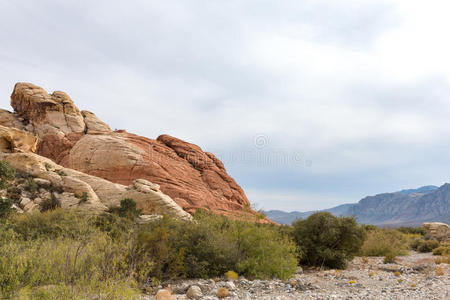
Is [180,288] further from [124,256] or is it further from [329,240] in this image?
[329,240]

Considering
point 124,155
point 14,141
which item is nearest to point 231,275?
point 124,155

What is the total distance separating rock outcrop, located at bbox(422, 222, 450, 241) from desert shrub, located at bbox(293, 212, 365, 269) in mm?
22134

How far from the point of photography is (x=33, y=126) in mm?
46531

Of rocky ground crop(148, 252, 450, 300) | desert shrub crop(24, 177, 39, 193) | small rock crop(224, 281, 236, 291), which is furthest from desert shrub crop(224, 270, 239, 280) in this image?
desert shrub crop(24, 177, 39, 193)

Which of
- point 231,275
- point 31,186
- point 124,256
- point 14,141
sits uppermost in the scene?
point 14,141

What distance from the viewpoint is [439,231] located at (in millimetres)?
37375

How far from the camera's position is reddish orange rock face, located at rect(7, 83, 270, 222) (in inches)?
1496

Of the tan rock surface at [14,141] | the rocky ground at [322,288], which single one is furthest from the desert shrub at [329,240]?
the tan rock surface at [14,141]

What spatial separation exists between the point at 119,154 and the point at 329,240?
93.1 ft

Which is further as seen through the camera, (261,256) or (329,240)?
(329,240)

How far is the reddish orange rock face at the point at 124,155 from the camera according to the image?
38000 mm

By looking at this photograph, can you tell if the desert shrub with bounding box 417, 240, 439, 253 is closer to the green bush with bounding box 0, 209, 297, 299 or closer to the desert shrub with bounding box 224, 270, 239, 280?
the green bush with bounding box 0, 209, 297, 299

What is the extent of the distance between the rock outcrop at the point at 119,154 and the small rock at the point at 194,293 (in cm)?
2553

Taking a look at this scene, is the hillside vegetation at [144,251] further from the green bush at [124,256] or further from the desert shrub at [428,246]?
the desert shrub at [428,246]
